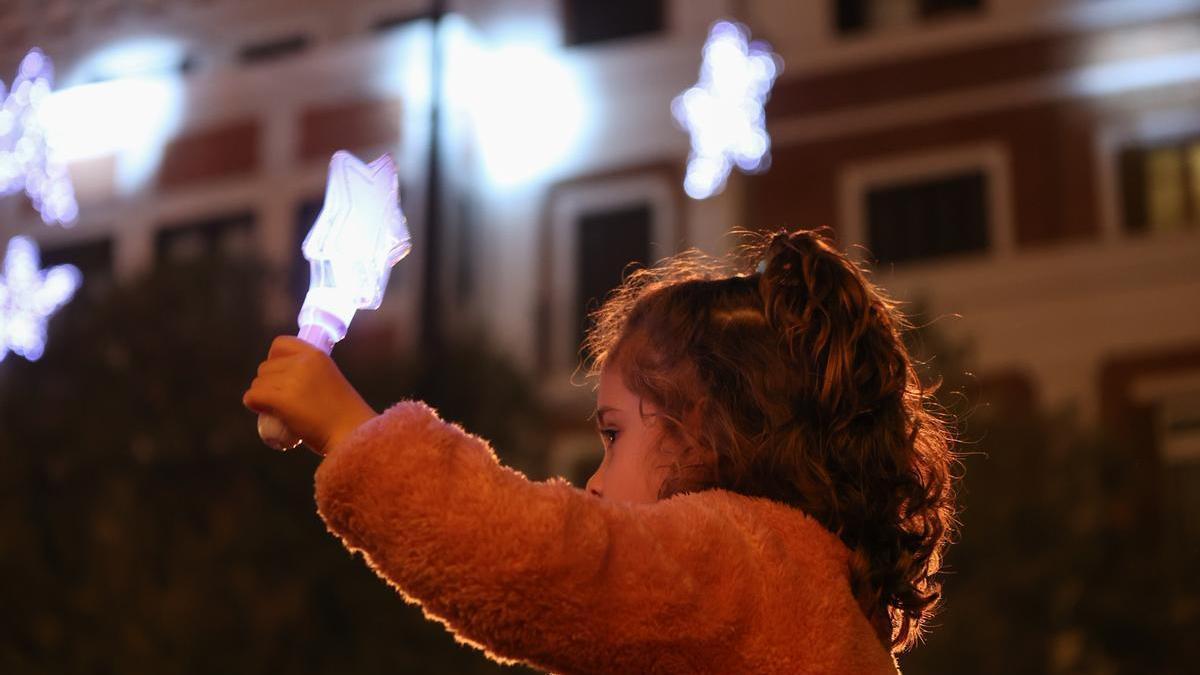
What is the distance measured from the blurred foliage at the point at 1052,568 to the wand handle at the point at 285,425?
7679 millimetres

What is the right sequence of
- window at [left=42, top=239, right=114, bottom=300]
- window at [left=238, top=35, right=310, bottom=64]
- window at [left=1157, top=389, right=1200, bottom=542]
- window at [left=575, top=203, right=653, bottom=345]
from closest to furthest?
window at [left=1157, top=389, right=1200, bottom=542]
window at [left=575, top=203, right=653, bottom=345]
window at [left=42, top=239, right=114, bottom=300]
window at [left=238, top=35, right=310, bottom=64]

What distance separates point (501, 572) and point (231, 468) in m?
9.18

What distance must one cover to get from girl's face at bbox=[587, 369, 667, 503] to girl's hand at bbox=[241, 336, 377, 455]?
1.12 feet

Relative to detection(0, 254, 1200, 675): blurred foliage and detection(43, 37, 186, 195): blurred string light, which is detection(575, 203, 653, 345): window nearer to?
detection(0, 254, 1200, 675): blurred foliage

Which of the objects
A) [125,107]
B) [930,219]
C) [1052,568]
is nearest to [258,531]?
[1052,568]

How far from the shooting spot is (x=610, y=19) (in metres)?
13.6

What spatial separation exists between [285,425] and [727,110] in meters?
11.5

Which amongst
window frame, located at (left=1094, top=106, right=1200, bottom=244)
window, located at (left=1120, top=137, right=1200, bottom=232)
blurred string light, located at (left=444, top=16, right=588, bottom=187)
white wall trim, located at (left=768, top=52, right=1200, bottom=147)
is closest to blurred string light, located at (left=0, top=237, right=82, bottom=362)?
blurred string light, located at (left=444, top=16, right=588, bottom=187)

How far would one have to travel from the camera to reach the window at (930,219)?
1217 cm

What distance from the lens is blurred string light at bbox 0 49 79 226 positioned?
12539mm

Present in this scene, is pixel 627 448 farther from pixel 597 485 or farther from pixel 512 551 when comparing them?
pixel 512 551

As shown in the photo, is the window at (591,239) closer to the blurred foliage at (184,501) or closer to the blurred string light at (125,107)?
the blurred foliage at (184,501)

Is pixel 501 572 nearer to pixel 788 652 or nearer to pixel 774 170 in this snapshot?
pixel 788 652

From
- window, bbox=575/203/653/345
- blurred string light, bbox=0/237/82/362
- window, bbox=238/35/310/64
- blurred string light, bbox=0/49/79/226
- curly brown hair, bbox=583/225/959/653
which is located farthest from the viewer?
window, bbox=238/35/310/64
